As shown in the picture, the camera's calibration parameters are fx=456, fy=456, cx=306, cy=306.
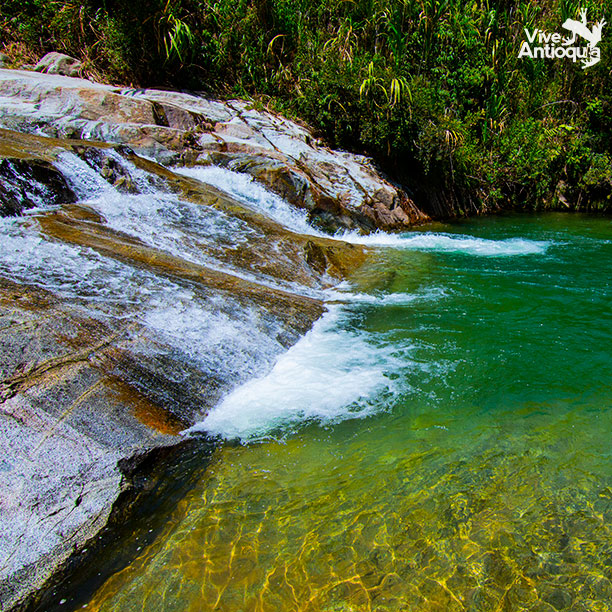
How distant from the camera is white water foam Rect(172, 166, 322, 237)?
8898 mm

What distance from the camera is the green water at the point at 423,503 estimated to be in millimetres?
2215

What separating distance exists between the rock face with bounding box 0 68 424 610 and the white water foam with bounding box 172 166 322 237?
0.27 ft

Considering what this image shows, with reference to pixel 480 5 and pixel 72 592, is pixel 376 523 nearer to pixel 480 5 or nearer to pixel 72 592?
pixel 72 592

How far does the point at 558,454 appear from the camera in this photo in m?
3.06

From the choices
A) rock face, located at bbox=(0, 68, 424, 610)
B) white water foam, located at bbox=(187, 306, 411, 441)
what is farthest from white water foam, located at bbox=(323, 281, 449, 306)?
white water foam, located at bbox=(187, 306, 411, 441)

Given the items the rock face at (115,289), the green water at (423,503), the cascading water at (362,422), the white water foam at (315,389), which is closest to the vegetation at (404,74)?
the rock face at (115,289)

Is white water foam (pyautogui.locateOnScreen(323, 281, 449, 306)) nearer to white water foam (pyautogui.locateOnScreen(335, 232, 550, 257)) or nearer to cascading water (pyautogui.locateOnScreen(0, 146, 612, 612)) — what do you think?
cascading water (pyautogui.locateOnScreen(0, 146, 612, 612))

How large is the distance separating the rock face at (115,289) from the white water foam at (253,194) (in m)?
0.08

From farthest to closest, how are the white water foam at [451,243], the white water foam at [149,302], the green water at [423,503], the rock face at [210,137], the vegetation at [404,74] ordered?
the vegetation at [404,74]
the rock face at [210,137]
the white water foam at [451,243]
the white water foam at [149,302]
the green water at [423,503]

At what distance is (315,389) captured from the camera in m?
3.93

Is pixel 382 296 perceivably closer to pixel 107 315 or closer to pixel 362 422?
pixel 362 422

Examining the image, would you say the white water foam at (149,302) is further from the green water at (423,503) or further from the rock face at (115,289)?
the green water at (423,503)

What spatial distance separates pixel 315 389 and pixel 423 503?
56.8 inches

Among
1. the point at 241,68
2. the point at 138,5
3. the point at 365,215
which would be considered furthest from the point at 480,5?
the point at 138,5
